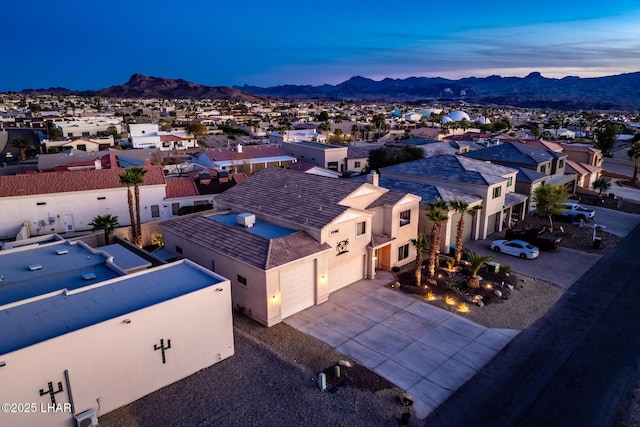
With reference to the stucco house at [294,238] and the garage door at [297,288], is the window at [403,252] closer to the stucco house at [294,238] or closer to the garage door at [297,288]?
the stucco house at [294,238]

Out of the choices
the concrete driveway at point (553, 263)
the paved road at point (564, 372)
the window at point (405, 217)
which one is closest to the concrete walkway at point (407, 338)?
the paved road at point (564, 372)

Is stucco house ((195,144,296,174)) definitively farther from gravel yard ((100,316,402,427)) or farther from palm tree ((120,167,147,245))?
gravel yard ((100,316,402,427))

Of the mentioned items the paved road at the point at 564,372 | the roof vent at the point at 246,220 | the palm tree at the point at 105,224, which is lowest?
the paved road at the point at 564,372

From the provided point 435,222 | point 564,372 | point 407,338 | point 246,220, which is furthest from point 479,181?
point 246,220

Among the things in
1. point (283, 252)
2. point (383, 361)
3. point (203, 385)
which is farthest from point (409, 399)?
point (283, 252)

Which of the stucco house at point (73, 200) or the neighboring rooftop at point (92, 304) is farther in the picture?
the stucco house at point (73, 200)

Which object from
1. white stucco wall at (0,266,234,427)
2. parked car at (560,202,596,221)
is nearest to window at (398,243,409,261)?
white stucco wall at (0,266,234,427)

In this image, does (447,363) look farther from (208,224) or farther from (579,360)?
(208,224)
